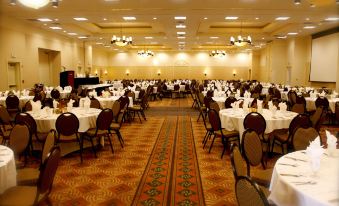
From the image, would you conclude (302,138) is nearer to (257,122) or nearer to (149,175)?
(257,122)

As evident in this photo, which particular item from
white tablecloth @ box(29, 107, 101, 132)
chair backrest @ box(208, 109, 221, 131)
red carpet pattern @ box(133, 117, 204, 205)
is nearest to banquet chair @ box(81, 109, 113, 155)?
white tablecloth @ box(29, 107, 101, 132)

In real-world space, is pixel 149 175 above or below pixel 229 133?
below

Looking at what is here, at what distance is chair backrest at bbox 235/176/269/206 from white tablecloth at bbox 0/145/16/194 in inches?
92.0

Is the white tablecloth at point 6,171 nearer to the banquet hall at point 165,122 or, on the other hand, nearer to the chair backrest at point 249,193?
the banquet hall at point 165,122

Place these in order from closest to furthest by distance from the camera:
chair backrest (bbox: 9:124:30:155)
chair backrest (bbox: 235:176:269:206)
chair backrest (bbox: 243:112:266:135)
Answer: chair backrest (bbox: 235:176:269:206)
chair backrest (bbox: 9:124:30:155)
chair backrest (bbox: 243:112:266:135)

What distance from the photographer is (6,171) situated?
10.9 feet

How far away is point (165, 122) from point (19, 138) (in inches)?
264

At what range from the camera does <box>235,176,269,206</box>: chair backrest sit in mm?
2344

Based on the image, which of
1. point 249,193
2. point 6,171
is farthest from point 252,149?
point 6,171

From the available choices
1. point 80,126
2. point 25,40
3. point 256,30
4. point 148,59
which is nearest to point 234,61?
point 148,59

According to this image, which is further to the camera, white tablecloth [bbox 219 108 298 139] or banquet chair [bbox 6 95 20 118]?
banquet chair [bbox 6 95 20 118]

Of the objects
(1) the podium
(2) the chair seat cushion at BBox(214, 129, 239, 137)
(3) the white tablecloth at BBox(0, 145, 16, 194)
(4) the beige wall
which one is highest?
(4) the beige wall

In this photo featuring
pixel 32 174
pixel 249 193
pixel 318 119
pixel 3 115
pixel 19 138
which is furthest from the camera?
pixel 3 115

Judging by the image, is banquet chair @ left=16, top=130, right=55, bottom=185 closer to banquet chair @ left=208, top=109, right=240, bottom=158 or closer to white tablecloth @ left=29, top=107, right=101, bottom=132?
white tablecloth @ left=29, top=107, right=101, bottom=132
